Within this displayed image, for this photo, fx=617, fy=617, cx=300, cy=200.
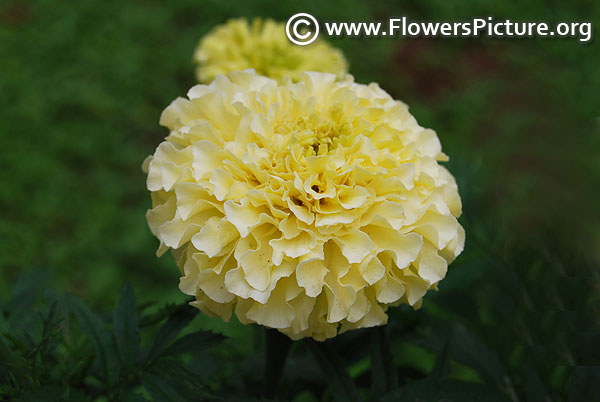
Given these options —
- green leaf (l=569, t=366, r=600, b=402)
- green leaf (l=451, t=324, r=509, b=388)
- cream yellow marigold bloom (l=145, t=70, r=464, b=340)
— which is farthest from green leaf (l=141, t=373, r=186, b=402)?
green leaf (l=569, t=366, r=600, b=402)

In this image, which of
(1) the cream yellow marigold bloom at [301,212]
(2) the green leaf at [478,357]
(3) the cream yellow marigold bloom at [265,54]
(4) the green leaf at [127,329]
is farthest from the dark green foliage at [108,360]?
(3) the cream yellow marigold bloom at [265,54]

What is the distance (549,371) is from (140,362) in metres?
0.64

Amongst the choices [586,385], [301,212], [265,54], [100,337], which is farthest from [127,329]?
[265,54]

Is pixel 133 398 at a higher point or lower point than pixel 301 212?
lower

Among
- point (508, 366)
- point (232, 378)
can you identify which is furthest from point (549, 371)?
point (232, 378)

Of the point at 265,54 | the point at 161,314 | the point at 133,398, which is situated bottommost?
the point at 133,398

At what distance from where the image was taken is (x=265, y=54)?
150 centimetres

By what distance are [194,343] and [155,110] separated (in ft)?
7.71

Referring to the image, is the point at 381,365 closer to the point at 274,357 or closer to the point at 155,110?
the point at 274,357

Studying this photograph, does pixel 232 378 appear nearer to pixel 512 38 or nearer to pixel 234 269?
pixel 234 269

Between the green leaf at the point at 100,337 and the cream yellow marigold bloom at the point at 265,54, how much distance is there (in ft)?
2.34

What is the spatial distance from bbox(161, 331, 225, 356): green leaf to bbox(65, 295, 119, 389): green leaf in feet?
0.25

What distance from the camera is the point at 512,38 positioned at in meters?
3.68

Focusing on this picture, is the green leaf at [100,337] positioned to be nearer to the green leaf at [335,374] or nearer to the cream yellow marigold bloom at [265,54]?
the green leaf at [335,374]
